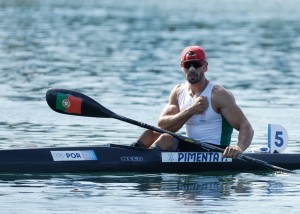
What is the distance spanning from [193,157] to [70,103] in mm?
1983

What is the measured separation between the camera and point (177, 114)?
1966 cm

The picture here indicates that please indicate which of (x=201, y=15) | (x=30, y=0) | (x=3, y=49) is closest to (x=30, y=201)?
(x=3, y=49)

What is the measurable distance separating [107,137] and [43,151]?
460 centimetres

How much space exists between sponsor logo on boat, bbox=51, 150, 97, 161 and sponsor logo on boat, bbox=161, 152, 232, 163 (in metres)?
1.04

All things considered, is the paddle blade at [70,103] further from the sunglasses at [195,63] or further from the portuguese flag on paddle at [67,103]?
the sunglasses at [195,63]

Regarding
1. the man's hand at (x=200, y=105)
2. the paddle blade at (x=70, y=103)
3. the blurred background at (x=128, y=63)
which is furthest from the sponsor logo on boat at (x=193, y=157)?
the blurred background at (x=128, y=63)

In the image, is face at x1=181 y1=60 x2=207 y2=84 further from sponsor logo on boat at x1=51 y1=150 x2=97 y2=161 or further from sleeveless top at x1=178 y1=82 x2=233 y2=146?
sponsor logo on boat at x1=51 y1=150 x2=97 y2=161

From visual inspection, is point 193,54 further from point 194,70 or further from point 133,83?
point 133,83

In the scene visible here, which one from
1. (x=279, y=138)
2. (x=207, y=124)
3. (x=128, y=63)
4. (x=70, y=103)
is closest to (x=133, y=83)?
(x=128, y=63)

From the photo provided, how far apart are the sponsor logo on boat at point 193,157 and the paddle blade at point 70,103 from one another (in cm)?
116

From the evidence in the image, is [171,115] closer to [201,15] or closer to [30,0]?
[201,15]

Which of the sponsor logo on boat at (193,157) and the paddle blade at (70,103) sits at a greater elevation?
the paddle blade at (70,103)

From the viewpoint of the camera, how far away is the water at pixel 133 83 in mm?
17875

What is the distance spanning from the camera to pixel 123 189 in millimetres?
18547
